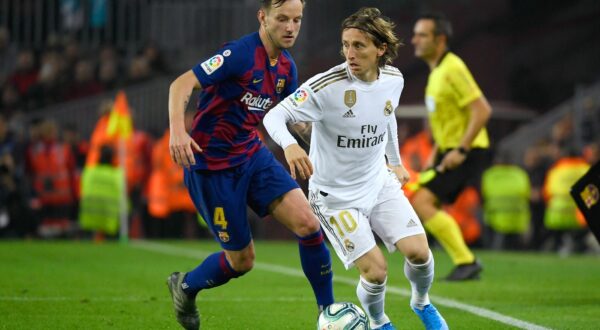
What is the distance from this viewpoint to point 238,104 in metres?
7.38

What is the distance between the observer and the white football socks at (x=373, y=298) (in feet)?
23.1

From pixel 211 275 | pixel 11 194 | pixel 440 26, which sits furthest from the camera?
pixel 11 194

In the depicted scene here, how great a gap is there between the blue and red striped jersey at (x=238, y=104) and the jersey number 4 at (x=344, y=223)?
71 centimetres

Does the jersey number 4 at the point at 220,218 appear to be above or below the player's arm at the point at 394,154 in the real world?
below

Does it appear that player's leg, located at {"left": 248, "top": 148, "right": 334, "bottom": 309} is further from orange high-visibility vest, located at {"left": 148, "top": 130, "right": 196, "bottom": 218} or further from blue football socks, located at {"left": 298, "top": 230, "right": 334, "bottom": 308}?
orange high-visibility vest, located at {"left": 148, "top": 130, "right": 196, "bottom": 218}

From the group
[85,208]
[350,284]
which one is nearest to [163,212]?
[85,208]

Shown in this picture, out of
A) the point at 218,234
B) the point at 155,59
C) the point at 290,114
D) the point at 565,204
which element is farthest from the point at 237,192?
the point at 155,59

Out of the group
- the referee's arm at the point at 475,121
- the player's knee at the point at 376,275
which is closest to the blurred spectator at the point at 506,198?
the referee's arm at the point at 475,121

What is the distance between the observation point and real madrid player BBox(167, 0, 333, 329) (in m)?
7.24


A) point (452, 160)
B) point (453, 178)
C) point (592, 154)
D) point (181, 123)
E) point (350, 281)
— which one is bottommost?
point (592, 154)

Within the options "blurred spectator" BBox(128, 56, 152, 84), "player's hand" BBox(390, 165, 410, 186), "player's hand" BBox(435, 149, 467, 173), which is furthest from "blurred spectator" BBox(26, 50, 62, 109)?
"player's hand" BBox(390, 165, 410, 186)

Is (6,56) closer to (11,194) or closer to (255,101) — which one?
(11,194)

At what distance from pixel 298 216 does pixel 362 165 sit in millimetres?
505

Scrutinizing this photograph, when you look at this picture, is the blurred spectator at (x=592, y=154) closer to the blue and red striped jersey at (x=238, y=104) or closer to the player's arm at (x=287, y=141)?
the blue and red striped jersey at (x=238, y=104)
